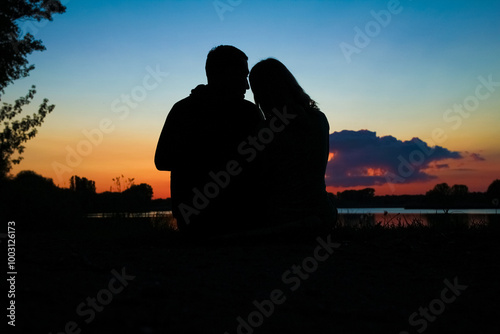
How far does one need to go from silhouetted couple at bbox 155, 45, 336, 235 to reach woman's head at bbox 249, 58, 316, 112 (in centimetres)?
1

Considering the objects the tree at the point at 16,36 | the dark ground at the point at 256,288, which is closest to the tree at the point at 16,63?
the tree at the point at 16,36

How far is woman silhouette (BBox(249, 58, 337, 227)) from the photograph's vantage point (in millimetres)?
4203

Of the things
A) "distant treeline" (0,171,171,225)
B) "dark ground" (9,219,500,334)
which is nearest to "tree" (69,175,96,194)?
"distant treeline" (0,171,171,225)

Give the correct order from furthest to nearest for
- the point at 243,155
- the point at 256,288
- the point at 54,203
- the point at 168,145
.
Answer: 1. the point at 54,203
2. the point at 168,145
3. the point at 243,155
4. the point at 256,288

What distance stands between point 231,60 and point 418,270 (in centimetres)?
278

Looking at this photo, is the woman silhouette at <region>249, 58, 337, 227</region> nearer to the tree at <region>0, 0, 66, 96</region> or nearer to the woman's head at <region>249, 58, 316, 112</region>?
the woman's head at <region>249, 58, 316, 112</region>

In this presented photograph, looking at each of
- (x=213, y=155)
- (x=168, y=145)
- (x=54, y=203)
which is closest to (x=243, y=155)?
(x=213, y=155)

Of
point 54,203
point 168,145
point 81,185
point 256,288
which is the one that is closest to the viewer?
point 256,288

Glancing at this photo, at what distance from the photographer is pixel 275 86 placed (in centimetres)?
435

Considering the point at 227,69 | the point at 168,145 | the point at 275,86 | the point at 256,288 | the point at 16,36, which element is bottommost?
the point at 256,288

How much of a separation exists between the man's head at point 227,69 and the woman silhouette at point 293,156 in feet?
0.74

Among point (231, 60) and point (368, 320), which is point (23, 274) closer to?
point (368, 320)

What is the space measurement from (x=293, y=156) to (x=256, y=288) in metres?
1.89

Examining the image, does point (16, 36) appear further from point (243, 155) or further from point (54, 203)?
point (243, 155)
